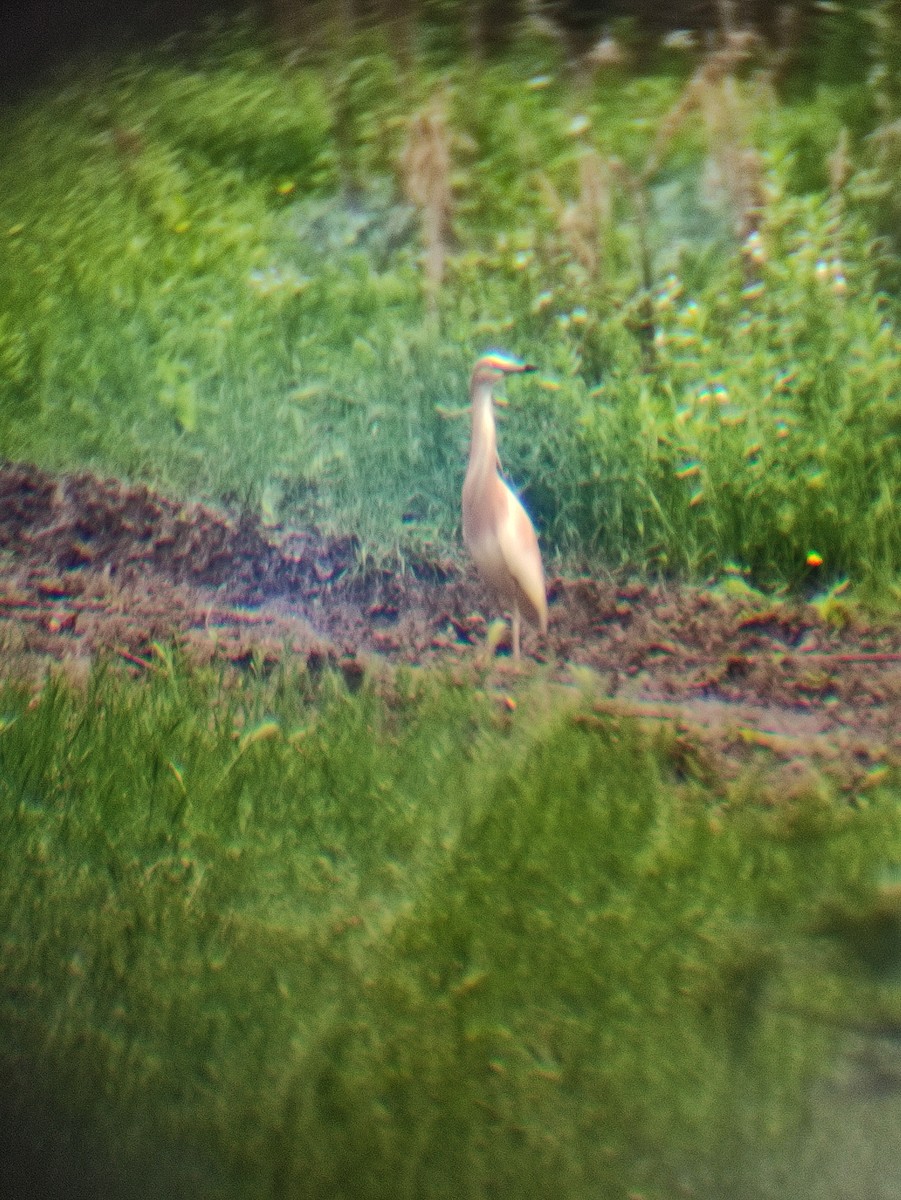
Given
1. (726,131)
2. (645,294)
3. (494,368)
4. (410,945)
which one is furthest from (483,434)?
(410,945)

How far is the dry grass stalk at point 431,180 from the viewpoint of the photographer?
1.93 m

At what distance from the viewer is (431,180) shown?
1.95m

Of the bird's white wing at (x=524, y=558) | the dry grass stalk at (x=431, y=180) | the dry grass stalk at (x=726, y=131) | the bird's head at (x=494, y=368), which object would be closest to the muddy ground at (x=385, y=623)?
the bird's white wing at (x=524, y=558)

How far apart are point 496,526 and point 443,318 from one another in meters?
0.34

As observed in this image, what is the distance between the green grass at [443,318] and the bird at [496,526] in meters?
0.03

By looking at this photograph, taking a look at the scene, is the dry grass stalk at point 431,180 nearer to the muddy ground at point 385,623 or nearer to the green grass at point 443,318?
the green grass at point 443,318

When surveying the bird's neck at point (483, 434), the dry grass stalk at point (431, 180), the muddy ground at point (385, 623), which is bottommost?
the muddy ground at point (385, 623)

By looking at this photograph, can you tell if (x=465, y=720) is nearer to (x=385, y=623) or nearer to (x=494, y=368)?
(x=385, y=623)

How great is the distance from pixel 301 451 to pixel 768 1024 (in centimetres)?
104

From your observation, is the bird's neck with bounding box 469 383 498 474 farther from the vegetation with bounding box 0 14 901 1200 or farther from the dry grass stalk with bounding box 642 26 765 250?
the dry grass stalk with bounding box 642 26 765 250

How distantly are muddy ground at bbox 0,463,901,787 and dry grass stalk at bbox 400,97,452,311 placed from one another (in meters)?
0.45

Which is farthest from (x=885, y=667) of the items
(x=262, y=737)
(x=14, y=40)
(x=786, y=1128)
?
(x=14, y=40)

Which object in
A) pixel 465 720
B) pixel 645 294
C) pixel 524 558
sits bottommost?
pixel 465 720

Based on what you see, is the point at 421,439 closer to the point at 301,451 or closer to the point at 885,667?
the point at 301,451
